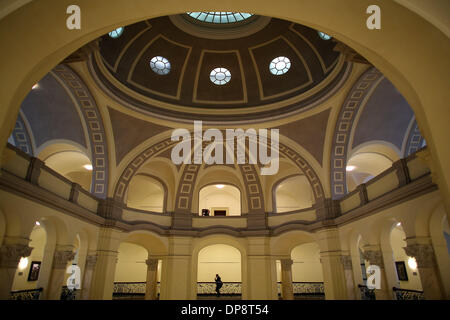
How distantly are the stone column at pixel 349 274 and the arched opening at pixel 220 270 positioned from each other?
1054 centimetres

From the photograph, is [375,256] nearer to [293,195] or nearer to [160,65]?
[293,195]

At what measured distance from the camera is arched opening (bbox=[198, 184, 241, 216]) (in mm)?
23906

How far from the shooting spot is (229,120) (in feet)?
49.4

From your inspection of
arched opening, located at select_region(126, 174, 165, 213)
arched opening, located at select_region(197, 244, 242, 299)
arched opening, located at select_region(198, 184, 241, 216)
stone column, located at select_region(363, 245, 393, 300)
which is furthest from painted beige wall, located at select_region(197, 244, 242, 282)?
stone column, located at select_region(363, 245, 393, 300)

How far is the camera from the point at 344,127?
13594mm

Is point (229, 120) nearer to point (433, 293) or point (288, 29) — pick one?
point (288, 29)

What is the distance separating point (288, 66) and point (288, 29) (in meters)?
1.78

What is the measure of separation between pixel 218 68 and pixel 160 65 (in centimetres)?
293

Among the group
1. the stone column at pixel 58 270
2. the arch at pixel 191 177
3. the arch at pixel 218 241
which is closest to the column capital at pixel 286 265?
the arch at pixel 218 241

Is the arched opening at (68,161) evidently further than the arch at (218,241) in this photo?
No

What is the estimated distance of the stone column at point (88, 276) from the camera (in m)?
12.6

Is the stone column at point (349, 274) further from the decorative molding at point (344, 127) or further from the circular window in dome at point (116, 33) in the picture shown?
the circular window in dome at point (116, 33)

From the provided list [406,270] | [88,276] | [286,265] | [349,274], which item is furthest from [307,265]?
[88,276]

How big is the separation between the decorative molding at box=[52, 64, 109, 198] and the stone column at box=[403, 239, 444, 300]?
12896 mm
